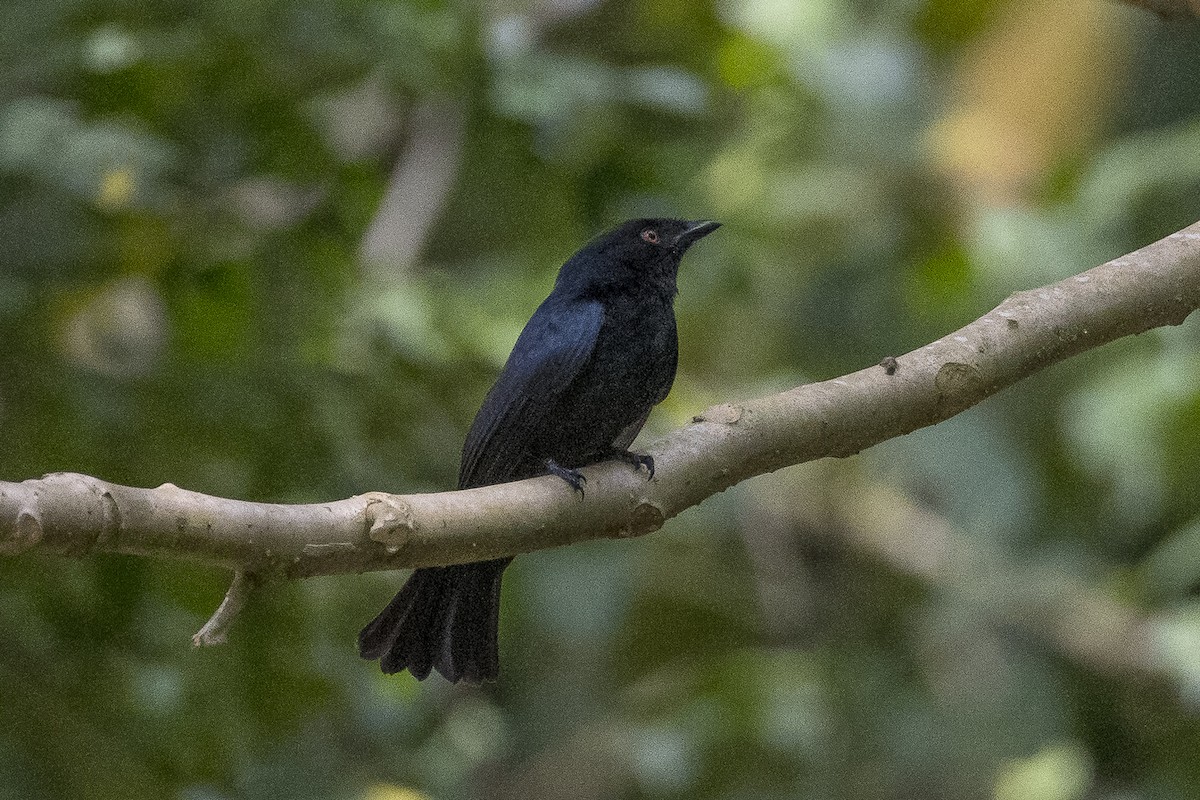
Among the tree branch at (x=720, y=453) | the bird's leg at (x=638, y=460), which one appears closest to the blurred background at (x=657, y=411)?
the bird's leg at (x=638, y=460)

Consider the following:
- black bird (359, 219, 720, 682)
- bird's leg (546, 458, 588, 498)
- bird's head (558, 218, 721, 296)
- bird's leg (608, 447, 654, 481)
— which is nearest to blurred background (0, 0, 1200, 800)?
bird's head (558, 218, 721, 296)

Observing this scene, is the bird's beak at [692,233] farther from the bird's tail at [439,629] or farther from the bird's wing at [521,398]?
the bird's tail at [439,629]

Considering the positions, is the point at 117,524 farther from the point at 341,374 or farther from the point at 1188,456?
the point at 1188,456

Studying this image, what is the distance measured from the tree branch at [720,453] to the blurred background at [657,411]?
1.22 metres

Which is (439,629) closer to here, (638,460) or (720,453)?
(638,460)

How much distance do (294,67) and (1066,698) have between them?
3.53m

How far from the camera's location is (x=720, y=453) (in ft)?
8.66

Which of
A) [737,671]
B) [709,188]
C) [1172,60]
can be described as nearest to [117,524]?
[737,671]

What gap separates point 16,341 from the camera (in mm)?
3566

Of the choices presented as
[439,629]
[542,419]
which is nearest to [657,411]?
[542,419]

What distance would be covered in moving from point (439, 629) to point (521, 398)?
519 mm

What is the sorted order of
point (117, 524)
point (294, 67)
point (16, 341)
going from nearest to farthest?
point (117, 524) → point (16, 341) → point (294, 67)

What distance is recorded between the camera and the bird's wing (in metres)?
3.21

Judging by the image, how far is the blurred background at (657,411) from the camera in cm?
354
